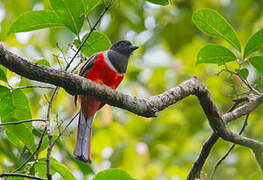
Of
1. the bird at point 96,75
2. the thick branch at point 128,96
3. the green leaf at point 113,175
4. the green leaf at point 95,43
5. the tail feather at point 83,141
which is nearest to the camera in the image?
the thick branch at point 128,96

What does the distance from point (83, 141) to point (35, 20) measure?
3.27 ft

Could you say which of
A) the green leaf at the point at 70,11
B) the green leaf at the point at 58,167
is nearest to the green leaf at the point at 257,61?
the green leaf at the point at 70,11

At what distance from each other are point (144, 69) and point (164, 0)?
3178mm

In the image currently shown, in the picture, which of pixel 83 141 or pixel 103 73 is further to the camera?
pixel 103 73

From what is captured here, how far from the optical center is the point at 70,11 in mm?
2102

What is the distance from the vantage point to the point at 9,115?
2160 mm

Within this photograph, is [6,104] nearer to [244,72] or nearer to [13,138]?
[13,138]

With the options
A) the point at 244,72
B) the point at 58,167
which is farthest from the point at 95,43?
the point at 244,72

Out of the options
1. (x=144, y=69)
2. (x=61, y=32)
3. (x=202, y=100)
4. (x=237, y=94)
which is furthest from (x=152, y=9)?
(x=202, y=100)

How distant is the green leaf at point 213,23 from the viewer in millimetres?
2297

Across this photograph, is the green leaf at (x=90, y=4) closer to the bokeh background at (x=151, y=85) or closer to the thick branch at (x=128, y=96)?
the thick branch at (x=128, y=96)

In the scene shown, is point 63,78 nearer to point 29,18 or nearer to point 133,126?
point 29,18

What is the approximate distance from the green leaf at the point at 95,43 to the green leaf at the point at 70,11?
252mm

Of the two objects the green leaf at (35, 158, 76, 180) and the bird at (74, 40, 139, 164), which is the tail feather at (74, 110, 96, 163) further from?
the green leaf at (35, 158, 76, 180)
